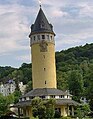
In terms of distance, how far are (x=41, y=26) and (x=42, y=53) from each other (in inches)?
180

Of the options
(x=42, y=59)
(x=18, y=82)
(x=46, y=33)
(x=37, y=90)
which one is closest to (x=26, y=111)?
(x=37, y=90)

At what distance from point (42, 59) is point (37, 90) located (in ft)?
17.7

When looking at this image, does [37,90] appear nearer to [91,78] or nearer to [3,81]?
[91,78]

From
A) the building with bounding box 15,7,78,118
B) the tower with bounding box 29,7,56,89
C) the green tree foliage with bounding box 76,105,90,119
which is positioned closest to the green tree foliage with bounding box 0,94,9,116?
the building with bounding box 15,7,78,118

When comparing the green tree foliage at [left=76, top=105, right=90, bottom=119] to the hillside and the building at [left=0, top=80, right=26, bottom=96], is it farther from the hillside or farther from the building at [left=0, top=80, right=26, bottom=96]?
the building at [left=0, top=80, right=26, bottom=96]

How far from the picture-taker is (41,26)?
65.8 metres

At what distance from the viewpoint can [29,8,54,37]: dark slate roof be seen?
2591 inches

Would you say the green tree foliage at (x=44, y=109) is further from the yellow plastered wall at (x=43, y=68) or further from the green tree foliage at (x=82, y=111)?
the yellow plastered wall at (x=43, y=68)

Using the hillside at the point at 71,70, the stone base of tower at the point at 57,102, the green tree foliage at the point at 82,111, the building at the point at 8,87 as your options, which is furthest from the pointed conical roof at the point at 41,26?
the building at the point at 8,87

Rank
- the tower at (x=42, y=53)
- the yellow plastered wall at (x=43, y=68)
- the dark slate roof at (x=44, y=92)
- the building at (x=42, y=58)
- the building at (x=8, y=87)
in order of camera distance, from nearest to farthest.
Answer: the dark slate roof at (x=44, y=92)
the building at (x=42, y=58)
the yellow plastered wall at (x=43, y=68)
the tower at (x=42, y=53)
the building at (x=8, y=87)

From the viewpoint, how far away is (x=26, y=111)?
61438 mm

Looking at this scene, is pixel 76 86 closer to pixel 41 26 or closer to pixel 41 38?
pixel 41 38

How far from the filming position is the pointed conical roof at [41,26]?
65750 mm

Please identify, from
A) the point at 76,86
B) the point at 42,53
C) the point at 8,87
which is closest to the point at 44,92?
the point at 42,53
